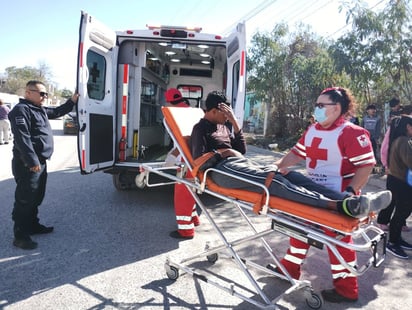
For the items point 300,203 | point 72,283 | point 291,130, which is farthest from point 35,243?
point 291,130

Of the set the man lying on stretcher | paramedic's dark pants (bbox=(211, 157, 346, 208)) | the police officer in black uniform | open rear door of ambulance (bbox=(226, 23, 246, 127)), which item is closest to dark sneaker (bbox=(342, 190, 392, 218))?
the man lying on stretcher

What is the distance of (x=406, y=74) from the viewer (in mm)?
8875

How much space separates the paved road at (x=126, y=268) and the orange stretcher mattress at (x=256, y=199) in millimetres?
995

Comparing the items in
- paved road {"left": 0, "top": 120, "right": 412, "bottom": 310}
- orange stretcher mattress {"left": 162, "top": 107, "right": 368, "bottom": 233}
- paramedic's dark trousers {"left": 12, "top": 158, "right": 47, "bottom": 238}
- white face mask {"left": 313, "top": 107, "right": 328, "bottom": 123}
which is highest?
white face mask {"left": 313, "top": 107, "right": 328, "bottom": 123}

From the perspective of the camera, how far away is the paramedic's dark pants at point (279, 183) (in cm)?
218

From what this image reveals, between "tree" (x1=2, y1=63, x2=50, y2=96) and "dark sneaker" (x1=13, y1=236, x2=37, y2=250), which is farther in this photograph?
"tree" (x1=2, y1=63, x2=50, y2=96)

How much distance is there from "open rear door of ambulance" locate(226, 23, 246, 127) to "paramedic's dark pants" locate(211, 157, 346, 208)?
86.6 inches

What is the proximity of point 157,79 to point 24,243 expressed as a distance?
5473 mm

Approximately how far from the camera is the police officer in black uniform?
3561 millimetres

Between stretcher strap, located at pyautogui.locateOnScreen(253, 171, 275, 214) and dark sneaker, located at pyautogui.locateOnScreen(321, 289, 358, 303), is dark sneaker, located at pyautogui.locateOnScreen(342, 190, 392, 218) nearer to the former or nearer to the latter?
stretcher strap, located at pyautogui.locateOnScreen(253, 171, 275, 214)

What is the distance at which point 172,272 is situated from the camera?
310cm

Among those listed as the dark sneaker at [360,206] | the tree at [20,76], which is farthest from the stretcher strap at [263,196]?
the tree at [20,76]

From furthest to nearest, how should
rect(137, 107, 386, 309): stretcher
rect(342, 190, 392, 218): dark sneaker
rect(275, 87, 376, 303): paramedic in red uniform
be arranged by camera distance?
rect(275, 87, 376, 303): paramedic in red uniform, rect(137, 107, 386, 309): stretcher, rect(342, 190, 392, 218): dark sneaker

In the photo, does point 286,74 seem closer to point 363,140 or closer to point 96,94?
point 96,94
